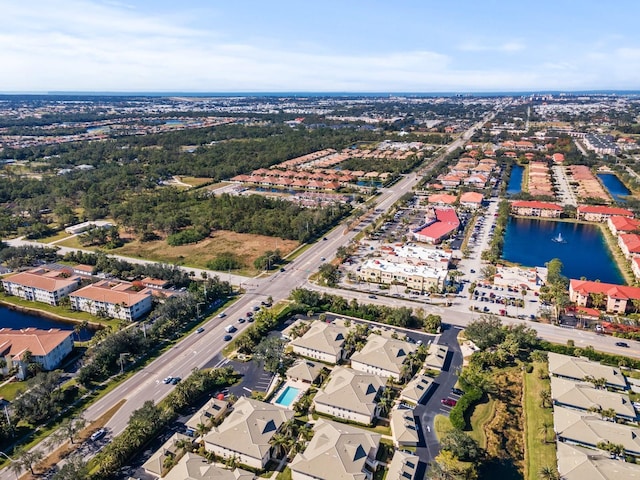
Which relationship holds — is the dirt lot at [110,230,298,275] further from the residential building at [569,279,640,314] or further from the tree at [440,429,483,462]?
the residential building at [569,279,640,314]

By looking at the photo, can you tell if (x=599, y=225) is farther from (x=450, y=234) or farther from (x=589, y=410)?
(x=589, y=410)

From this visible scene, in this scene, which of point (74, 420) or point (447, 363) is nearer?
point (74, 420)

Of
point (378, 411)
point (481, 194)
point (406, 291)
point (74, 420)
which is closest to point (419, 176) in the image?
point (481, 194)

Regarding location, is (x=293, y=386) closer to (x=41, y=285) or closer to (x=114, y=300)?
(x=114, y=300)

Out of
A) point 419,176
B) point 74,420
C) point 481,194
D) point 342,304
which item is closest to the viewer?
point 74,420

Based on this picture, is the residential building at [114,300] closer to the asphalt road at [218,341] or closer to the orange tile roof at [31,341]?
the orange tile roof at [31,341]

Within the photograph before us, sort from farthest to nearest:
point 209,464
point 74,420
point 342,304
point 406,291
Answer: point 406,291, point 342,304, point 74,420, point 209,464
